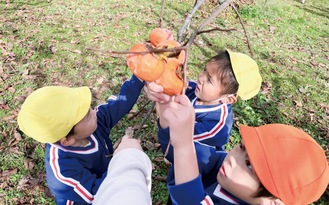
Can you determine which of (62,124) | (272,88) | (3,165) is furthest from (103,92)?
(272,88)

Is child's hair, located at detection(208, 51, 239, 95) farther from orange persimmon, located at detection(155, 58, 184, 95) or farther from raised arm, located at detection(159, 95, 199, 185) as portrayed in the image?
raised arm, located at detection(159, 95, 199, 185)

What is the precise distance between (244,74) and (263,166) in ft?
3.80

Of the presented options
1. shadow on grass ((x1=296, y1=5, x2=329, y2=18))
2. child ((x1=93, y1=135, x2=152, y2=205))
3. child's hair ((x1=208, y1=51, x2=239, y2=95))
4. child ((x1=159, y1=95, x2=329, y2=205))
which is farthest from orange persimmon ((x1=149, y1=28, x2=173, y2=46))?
shadow on grass ((x1=296, y1=5, x2=329, y2=18))

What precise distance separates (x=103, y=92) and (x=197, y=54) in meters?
2.11

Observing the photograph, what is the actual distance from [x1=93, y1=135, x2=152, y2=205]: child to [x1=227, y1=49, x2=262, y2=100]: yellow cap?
4.01 ft

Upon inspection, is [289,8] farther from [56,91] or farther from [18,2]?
[56,91]

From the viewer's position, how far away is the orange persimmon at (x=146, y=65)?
135 cm

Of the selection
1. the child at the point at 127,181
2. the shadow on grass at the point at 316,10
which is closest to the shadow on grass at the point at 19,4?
the child at the point at 127,181

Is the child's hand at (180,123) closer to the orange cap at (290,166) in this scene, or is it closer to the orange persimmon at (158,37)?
the orange cap at (290,166)

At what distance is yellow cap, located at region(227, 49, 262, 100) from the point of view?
89.8 inches

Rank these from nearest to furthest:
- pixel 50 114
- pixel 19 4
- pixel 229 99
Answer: pixel 50 114
pixel 229 99
pixel 19 4

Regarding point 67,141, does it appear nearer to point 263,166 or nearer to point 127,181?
point 127,181

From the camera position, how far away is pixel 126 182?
1128mm

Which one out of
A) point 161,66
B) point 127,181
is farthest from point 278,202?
point 161,66
